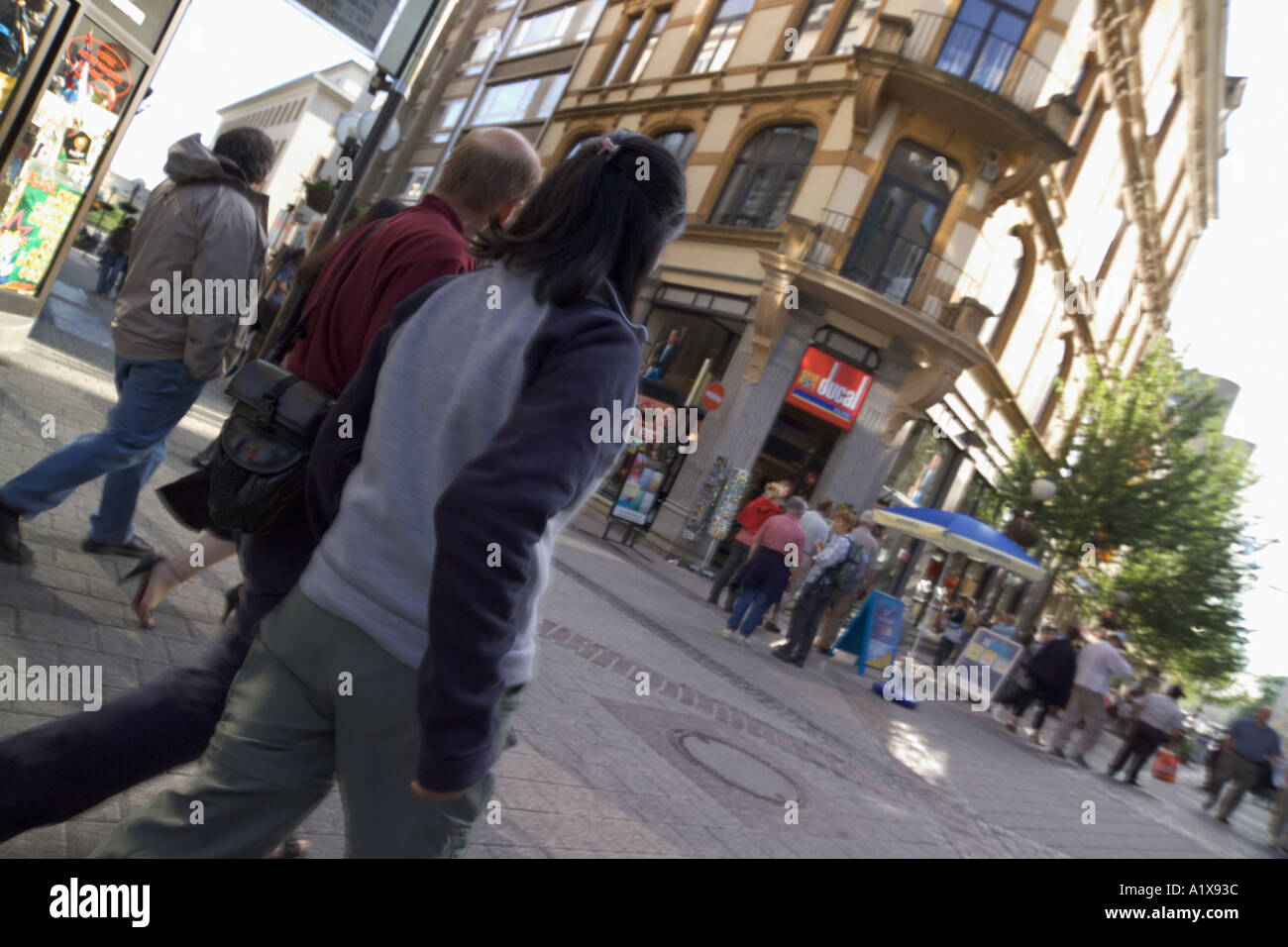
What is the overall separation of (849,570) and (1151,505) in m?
13.1

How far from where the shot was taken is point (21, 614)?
354cm

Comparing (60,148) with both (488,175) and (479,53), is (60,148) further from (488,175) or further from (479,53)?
(479,53)

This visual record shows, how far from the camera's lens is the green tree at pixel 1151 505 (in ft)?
70.0

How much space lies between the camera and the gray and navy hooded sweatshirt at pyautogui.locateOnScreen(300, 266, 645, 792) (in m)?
1.49

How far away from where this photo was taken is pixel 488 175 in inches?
110

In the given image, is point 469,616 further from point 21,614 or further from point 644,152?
point 21,614

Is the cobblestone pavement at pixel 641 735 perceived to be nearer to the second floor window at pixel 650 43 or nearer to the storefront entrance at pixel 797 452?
the storefront entrance at pixel 797 452

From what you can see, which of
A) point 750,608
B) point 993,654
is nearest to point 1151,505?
point 993,654

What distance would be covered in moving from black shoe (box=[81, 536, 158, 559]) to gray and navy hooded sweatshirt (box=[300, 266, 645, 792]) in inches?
133

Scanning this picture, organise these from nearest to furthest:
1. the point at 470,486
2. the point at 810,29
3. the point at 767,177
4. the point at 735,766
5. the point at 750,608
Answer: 1. the point at 470,486
2. the point at 735,766
3. the point at 750,608
4. the point at 767,177
5. the point at 810,29

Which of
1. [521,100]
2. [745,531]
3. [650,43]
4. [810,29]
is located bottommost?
[745,531]

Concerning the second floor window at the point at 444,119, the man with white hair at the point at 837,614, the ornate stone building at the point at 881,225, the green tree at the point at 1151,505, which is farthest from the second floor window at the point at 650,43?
the man with white hair at the point at 837,614

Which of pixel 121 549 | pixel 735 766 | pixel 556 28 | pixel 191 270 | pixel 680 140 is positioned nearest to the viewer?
pixel 191 270
